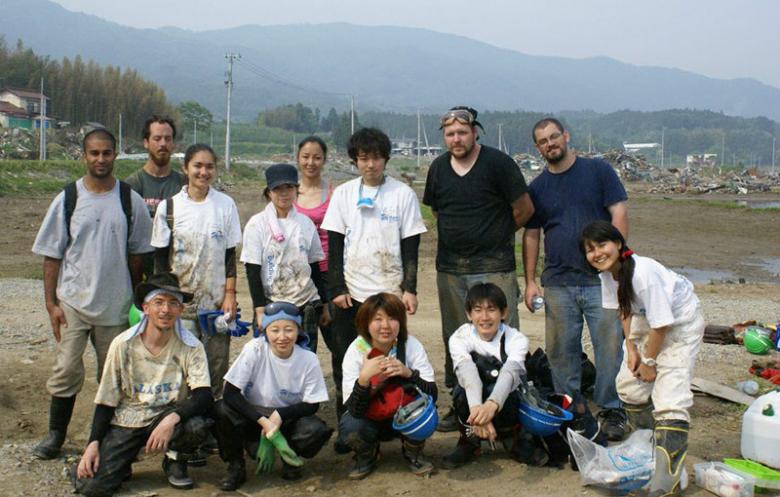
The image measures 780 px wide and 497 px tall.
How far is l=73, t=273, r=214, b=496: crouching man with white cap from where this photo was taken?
4812 millimetres

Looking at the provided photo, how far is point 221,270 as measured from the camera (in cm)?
551

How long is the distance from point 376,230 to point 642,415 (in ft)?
→ 6.80

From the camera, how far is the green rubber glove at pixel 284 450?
489 cm

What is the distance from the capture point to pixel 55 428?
5.43m

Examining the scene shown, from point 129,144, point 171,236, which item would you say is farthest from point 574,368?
point 129,144

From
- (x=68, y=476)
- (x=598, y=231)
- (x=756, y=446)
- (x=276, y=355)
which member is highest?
(x=598, y=231)

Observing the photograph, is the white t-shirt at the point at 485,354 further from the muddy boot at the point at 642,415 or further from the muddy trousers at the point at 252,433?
the muddy trousers at the point at 252,433

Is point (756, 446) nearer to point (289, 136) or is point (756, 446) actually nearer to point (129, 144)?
point (129, 144)

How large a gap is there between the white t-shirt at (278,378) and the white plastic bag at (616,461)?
1.62 meters

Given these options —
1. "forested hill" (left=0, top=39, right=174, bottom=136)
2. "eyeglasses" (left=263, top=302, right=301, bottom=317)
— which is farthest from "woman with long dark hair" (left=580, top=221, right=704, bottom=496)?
"forested hill" (left=0, top=39, right=174, bottom=136)

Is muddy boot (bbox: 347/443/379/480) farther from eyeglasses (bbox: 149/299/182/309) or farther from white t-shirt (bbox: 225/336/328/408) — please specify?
eyeglasses (bbox: 149/299/182/309)

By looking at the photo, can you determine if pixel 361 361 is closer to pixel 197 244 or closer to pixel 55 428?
pixel 197 244

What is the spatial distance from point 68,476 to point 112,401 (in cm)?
62

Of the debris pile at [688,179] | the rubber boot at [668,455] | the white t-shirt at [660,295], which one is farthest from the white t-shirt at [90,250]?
the debris pile at [688,179]
